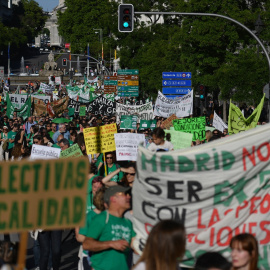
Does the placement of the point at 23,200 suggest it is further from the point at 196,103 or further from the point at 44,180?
the point at 196,103

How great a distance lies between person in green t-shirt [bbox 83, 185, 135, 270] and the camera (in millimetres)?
6145

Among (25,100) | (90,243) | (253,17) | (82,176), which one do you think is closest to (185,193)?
(90,243)

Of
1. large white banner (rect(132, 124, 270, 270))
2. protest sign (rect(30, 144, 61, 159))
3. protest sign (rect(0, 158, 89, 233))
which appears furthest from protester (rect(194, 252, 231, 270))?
protest sign (rect(30, 144, 61, 159))

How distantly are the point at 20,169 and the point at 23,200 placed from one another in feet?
0.53

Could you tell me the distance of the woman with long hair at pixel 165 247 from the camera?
15.2 ft

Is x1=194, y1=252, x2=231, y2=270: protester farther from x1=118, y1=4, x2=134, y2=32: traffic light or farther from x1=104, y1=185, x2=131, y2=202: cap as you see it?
x1=118, y1=4, x2=134, y2=32: traffic light

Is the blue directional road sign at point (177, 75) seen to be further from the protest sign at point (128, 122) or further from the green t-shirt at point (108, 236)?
the green t-shirt at point (108, 236)

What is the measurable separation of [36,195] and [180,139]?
8.34m

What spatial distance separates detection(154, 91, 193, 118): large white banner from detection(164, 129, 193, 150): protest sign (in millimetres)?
9943

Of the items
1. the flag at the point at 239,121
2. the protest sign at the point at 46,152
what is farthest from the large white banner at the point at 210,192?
the flag at the point at 239,121

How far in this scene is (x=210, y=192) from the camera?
19.9 ft

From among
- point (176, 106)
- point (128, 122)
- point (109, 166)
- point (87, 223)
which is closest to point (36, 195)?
point (87, 223)

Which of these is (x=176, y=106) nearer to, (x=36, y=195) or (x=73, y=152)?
(x=73, y=152)

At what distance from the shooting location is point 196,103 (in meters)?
44.4
